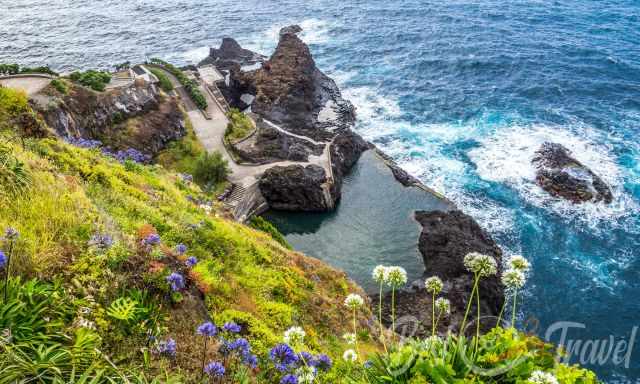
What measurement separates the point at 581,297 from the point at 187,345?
111ft

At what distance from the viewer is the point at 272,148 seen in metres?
48.4

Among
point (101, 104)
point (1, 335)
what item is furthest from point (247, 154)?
point (1, 335)

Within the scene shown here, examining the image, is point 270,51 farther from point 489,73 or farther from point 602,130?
A: point 602,130

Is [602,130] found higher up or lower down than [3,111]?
lower down

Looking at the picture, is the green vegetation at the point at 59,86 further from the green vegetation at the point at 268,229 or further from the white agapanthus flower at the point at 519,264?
the white agapanthus flower at the point at 519,264

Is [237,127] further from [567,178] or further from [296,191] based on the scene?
[567,178]

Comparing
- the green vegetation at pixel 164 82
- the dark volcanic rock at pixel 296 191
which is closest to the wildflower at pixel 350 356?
the dark volcanic rock at pixel 296 191

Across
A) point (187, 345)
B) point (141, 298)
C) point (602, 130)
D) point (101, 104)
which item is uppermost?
point (141, 298)

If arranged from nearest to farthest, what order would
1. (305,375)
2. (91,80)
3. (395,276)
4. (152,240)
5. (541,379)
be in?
1. (541,379)
2. (305,375)
3. (395,276)
4. (152,240)
5. (91,80)

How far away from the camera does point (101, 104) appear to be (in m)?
42.6

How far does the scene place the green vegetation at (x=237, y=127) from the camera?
1944 inches

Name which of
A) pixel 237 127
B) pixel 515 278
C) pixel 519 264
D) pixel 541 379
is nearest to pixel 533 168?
pixel 237 127

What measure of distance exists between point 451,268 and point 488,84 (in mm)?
39350

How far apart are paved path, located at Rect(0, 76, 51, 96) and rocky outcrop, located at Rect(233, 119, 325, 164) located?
1831 centimetres
